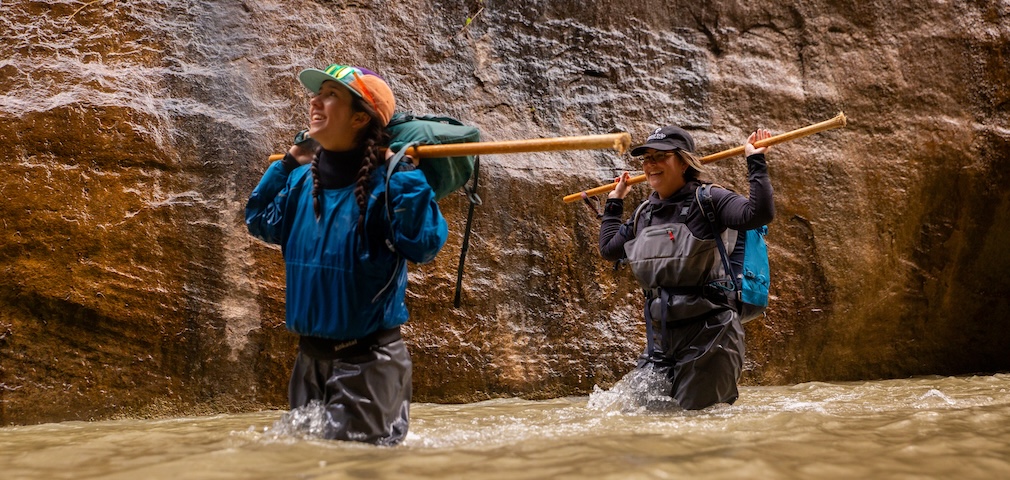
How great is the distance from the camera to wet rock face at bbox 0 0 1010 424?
4750mm

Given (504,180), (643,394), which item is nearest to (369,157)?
(643,394)

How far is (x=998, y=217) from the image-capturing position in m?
6.66

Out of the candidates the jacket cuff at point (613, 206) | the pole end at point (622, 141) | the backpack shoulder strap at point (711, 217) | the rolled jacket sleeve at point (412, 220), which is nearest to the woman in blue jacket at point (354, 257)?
the rolled jacket sleeve at point (412, 220)

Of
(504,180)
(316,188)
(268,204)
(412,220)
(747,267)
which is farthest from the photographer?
(504,180)

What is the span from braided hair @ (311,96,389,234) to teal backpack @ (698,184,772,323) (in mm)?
1789

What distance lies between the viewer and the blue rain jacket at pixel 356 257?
2.76m

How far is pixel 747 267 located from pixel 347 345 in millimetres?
2264

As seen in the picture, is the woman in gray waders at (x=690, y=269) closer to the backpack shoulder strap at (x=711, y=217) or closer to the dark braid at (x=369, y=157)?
the backpack shoulder strap at (x=711, y=217)

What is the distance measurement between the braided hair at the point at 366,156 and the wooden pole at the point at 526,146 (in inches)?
5.4

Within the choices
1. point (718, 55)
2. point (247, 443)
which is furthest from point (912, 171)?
point (247, 443)

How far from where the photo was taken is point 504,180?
591 cm

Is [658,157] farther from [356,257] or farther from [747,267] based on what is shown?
[356,257]

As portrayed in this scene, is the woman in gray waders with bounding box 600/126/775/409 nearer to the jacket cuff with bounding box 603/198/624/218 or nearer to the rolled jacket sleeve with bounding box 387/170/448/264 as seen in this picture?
the jacket cuff with bounding box 603/198/624/218

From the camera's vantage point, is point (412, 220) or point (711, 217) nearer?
point (412, 220)
